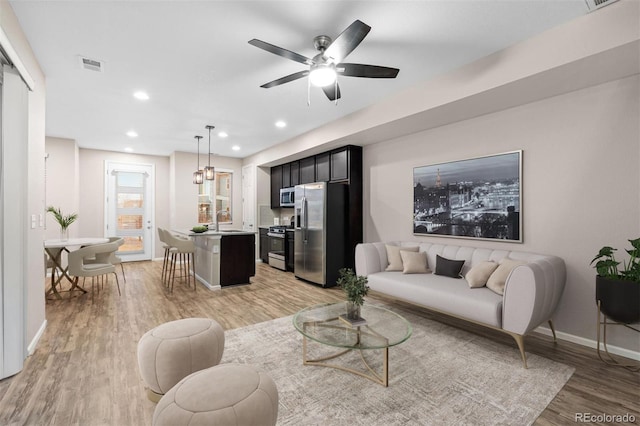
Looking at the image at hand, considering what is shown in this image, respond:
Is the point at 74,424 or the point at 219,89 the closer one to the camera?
the point at 74,424

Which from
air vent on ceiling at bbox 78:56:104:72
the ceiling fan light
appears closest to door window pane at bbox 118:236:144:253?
air vent on ceiling at bbox 78:56:104:72

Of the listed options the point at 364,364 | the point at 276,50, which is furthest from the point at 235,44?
the point at 364,364

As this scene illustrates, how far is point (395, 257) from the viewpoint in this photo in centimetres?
400

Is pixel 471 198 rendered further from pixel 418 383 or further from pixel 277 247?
pixel 277 247

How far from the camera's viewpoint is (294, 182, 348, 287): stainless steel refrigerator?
4.98 meters

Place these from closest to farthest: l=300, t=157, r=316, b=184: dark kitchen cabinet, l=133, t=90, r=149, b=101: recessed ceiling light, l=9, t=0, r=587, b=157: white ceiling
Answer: l=9, t=0, r=587, b=157: white ceiling < l=133, t=90, r=149, b=101: recessed ceiling light < l=300, t=157, r=316, b=184: dark kitchen cabinet

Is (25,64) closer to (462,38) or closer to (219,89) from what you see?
(219,89)

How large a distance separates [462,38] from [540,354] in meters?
2.94

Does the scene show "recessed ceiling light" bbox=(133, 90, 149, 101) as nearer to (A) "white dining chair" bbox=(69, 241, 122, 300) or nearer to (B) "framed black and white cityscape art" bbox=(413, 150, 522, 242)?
(A) "white dining chair" bbox=(69, 241, 122, 300)

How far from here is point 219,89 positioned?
3637 millimetres

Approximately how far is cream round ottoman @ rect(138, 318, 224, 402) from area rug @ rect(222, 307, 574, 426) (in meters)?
0.62

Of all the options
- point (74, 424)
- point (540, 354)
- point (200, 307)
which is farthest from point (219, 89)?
point (540, 354)

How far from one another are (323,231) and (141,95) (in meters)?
3.24

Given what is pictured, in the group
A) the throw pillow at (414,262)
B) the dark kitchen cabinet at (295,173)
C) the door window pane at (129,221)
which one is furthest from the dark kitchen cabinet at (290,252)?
the door window pane at (129,221)
